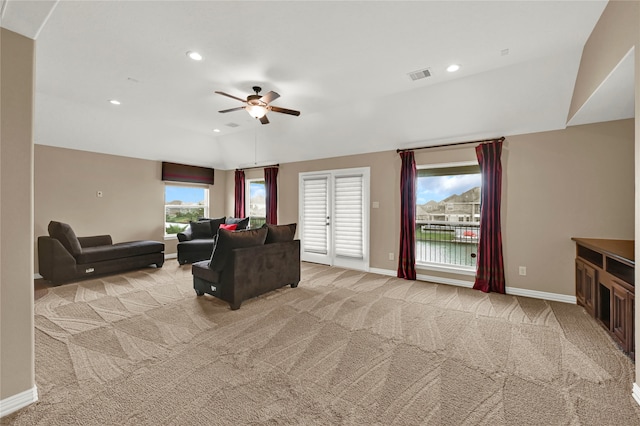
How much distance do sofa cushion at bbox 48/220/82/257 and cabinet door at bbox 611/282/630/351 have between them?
7.16m

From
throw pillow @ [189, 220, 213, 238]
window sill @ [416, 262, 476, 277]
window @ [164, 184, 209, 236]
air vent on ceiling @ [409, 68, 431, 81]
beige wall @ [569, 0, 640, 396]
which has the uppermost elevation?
air vent on ceiling @ [409, 68, 431, 81]

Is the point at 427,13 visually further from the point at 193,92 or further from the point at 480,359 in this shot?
the point at 193,92

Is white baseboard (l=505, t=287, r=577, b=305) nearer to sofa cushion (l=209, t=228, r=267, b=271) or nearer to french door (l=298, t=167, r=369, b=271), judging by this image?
french door (l=298, t=167, r=369, b=271)

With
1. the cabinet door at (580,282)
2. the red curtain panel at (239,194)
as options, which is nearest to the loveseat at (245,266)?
the red curtain panel at (239,194)

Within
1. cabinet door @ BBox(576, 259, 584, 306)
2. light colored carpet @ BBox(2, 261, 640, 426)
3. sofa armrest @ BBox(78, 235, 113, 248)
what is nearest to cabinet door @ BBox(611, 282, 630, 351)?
light colored carpet @ BBox(2, 261, 640, 426)

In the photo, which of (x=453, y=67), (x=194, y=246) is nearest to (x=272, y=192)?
(x=194, y=246)

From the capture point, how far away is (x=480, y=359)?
2.41m

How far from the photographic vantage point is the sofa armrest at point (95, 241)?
536 cm

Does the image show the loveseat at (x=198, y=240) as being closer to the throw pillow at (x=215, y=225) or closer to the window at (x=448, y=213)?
the throw pillow at (x=215, y=225)

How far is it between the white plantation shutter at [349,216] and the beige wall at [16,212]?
4.80m

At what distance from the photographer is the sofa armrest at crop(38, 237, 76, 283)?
14.5ft

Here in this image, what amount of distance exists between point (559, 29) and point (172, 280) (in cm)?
615

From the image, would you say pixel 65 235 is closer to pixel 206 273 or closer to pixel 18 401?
pixel 206 273

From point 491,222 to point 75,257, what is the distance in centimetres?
686
